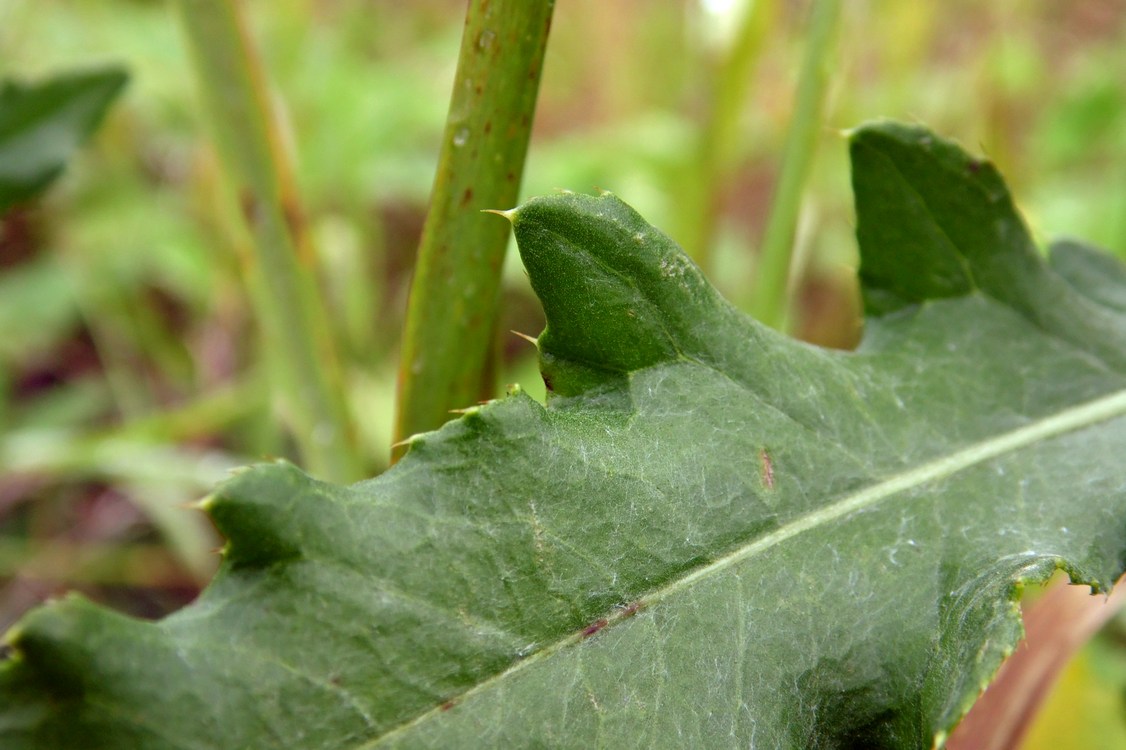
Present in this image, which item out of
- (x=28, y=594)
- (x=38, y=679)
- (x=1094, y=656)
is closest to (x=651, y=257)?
(x=38, y=679)

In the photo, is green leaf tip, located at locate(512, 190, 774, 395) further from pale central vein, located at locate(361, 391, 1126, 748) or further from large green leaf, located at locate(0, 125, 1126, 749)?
pale central vein, located at locate(361, 391, 1126, 748)

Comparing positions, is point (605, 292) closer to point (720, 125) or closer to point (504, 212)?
point (504, 212)

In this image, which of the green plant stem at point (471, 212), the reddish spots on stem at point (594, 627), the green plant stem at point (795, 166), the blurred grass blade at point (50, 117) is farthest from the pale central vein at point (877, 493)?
the blurred grass blade at point (50, 117)

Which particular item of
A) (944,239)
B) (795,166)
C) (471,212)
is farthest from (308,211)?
(944,239)

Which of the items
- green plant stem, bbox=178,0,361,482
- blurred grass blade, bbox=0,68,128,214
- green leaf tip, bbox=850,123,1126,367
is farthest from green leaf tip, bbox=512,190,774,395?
blurred grass blade, bbox=0,68,128,214

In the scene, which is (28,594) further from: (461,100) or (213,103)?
(461,100)

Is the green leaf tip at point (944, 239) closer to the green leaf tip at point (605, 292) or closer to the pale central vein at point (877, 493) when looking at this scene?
the pale central vein at point (877, 493)
